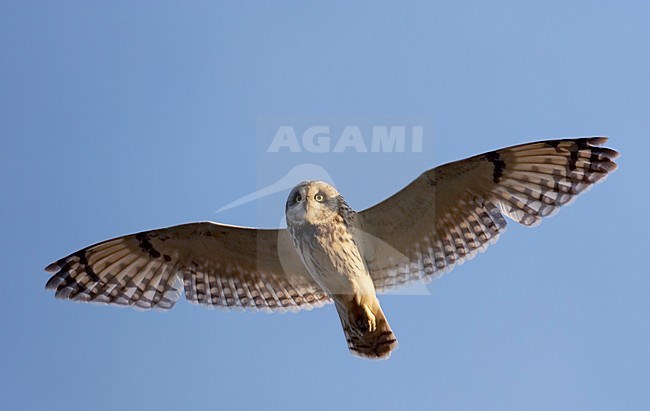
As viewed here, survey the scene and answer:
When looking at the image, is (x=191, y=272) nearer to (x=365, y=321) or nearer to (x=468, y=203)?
(x=365, y=321)

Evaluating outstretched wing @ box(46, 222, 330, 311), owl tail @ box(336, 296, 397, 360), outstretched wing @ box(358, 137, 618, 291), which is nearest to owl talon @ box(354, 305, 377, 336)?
owl tail @ box(336, 296, 397, 360)

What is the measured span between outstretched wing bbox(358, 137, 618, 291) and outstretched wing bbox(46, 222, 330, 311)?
889mm

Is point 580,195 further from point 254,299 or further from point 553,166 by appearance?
point 254,299

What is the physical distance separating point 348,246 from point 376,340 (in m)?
0.91

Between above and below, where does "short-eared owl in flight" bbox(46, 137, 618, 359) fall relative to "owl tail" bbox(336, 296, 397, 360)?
above

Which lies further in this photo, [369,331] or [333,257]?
[369,331]

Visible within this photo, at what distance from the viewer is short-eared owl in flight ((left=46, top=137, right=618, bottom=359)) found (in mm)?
8117

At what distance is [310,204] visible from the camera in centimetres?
801

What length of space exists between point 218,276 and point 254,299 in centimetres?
44

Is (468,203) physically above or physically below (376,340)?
above

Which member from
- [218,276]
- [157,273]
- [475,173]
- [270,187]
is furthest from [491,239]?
[157,273]

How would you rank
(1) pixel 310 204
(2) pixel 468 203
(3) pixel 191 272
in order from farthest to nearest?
(3) pixel 191 272 → (2) pixel 468 203 → (1) pixel 310 204

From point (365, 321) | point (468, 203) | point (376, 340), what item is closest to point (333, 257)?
point (365, 321)

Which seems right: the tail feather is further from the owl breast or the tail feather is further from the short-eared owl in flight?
the owl breast
